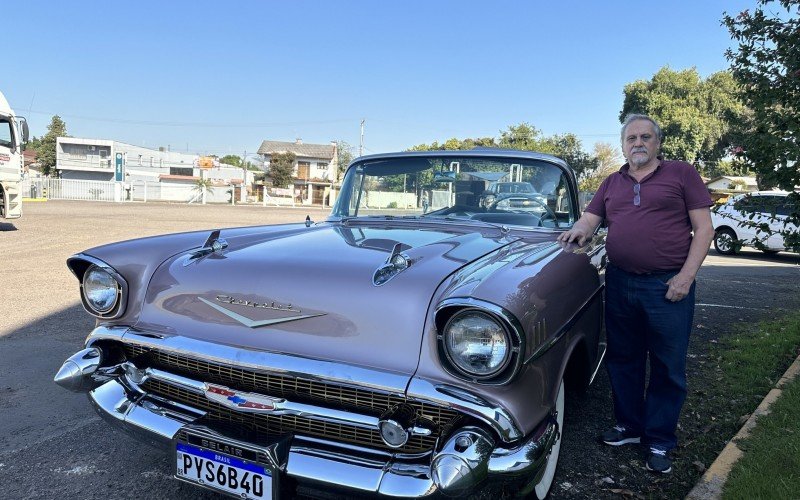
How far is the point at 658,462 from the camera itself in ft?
8.94

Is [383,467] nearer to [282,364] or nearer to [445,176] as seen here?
[282,364]

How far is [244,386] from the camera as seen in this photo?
204cm

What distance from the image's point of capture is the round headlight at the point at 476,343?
1805 millimetres

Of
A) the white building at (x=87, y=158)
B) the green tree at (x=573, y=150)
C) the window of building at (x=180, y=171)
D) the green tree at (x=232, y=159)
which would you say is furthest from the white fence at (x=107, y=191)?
the green tree at (x=232, y=159)

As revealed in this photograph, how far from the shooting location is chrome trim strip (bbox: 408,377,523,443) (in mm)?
1744

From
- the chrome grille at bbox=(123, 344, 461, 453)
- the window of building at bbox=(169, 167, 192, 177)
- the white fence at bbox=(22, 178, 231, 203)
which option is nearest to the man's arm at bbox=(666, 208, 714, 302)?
the chrome grille at bbox=(123, 344, 461, 453)

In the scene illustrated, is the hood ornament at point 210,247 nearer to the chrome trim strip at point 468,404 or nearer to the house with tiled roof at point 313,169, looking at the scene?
the chrome trim strip at point 468,404

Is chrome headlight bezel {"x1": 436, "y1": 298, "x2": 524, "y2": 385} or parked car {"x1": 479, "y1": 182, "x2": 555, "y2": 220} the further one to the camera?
parked car {"x1": 479, "y1": 182, "x2": 555, "y2": 220}

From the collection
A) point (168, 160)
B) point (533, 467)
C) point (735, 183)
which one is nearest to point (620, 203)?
point (533, 467)

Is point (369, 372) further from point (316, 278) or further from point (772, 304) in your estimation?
point (772, 304)

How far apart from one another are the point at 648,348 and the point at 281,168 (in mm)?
59016

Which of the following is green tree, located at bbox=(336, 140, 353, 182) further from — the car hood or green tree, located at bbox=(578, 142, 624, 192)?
the car hood

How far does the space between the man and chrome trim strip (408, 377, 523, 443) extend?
4.24 ft

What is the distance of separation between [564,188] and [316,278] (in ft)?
6.61
